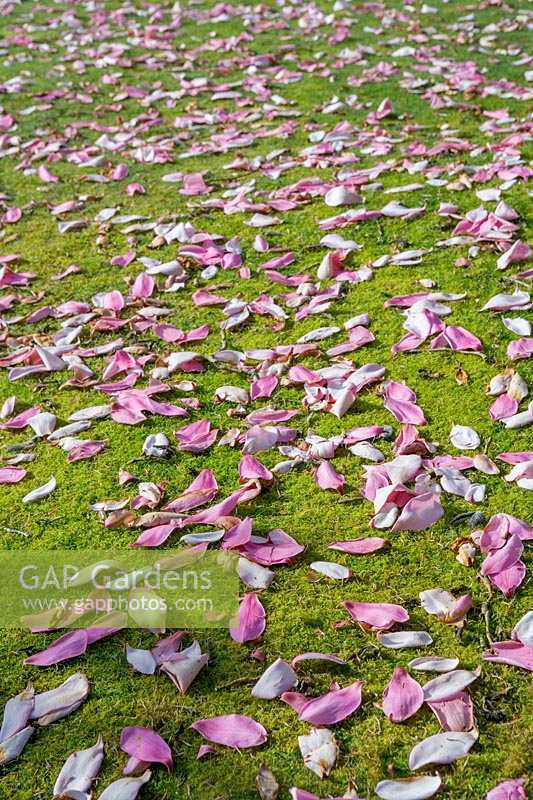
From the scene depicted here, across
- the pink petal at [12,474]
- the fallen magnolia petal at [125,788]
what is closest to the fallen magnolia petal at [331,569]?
the fallen magnolia petal at [125,788]

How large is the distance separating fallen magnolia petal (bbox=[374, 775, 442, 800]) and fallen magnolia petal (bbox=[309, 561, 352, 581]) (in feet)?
1.87

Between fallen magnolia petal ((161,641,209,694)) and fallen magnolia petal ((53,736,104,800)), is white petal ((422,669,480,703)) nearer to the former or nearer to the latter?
fallen magnolia petal ((161,641,209,694))

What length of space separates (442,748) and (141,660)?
0.70 metres

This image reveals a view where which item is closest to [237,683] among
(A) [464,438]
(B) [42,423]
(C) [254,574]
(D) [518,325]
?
(C) [254,574]

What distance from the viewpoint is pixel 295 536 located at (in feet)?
7.62

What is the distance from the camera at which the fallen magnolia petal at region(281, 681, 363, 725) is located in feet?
6.02

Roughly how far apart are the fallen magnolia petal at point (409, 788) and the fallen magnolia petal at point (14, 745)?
0.74 metres

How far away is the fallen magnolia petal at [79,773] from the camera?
173 cm

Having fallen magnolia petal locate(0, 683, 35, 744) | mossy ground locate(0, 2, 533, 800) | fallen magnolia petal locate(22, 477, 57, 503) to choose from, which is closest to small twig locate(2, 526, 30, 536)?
mossy ground locate(0, 2, 533, 800)

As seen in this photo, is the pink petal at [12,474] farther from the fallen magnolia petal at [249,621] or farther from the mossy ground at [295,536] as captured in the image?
the fallen magnolia petal at [249,621]

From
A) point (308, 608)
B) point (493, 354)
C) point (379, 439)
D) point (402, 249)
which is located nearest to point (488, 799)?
point (308, 608)

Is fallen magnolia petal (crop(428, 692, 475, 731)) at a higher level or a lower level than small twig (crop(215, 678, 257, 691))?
higher

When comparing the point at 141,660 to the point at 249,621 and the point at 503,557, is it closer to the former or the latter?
the point at 249,621

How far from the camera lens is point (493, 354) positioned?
294 cm
